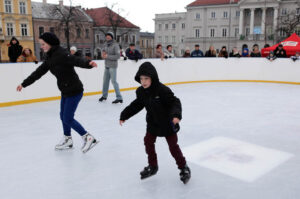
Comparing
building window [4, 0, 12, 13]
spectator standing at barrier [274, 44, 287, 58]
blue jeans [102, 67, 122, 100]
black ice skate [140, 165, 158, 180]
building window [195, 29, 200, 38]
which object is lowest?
black ice skate [140, 165, 158, 180]

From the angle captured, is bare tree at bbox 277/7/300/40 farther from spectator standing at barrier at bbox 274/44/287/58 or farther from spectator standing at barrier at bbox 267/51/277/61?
spectator standing at barrier at bbox 267/51/277/61

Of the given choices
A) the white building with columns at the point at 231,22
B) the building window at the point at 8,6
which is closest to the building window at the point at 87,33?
the building window at the point at 8,6

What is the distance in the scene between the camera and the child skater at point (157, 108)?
2.12m

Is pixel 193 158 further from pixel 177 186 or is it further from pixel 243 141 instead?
pixel 243 141

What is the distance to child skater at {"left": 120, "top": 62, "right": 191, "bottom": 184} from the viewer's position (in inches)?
83.4

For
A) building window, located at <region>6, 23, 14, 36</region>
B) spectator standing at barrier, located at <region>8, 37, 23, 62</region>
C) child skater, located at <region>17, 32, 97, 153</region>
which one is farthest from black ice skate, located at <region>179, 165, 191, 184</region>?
building window, located at <region>6, 23, 14, 36</region>

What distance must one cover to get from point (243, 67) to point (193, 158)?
8301mm

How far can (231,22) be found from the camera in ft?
143

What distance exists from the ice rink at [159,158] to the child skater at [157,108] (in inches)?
14.9

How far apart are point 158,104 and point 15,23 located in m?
33.7

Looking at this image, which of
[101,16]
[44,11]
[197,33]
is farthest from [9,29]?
[197,33]

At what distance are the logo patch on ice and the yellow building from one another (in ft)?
103

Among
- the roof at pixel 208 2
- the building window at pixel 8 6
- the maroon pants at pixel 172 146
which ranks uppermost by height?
the roof at pixel 208 2

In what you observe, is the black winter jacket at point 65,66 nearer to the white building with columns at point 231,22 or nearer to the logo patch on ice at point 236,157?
the logo patch on ice at point 236,157
